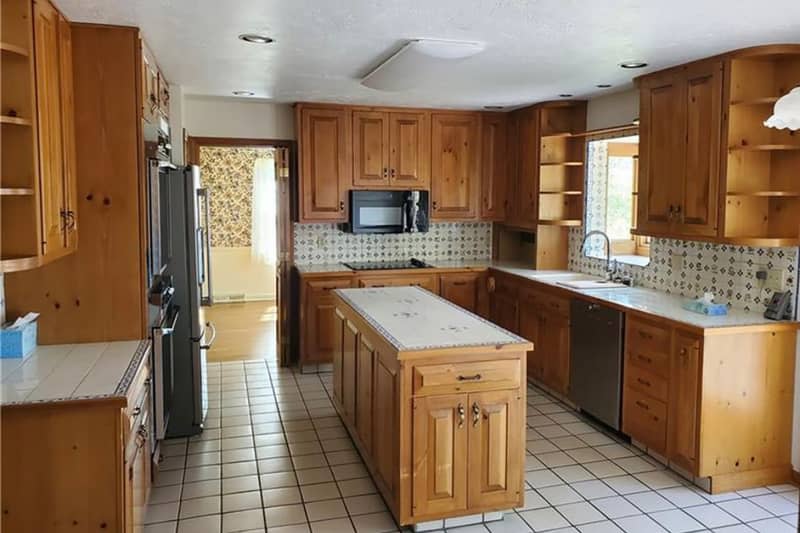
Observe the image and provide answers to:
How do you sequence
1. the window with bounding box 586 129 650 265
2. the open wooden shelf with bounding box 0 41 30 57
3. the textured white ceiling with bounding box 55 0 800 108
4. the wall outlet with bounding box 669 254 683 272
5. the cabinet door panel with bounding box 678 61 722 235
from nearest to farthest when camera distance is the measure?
the open wooden shelf with bounding box 0 41 30 57 < the textured white ceiling with bounding box 55 0 800 108 < the cabinet door panel with bounding box 678 61 722 235 < the wall outlet with bounding box 669 254 683 272 < the window with bounding box 586 129 650 265

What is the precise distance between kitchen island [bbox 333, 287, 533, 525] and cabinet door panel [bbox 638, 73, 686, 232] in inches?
61.1

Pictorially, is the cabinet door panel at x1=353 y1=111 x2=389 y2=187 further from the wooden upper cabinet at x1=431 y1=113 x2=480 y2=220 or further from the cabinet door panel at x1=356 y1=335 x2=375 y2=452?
the cabinet door panel at x1=356 y1=335 x2=375 y2=452

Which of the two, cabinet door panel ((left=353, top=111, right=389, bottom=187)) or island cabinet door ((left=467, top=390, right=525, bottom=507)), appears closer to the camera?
island cabinet door ((left=467, top=390, right=525, bottom=507))

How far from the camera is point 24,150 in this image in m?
2.43

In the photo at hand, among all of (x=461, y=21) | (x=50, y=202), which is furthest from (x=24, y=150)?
(x=461, y=21)

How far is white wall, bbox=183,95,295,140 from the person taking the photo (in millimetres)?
5531

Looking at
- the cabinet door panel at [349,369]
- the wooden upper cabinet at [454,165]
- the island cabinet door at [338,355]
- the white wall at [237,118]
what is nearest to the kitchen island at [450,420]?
the cabinet door panel at [349,369]

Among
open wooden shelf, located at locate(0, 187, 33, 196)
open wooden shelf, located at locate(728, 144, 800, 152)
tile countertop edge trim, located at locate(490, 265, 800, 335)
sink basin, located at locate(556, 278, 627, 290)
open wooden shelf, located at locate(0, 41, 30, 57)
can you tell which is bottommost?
tile countertop edge trim, located at locate(490, 265, 800, 335)

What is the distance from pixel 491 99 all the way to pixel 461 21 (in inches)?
98.4

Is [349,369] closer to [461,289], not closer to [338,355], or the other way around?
[338,355]

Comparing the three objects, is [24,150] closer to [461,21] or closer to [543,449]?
[461,21]

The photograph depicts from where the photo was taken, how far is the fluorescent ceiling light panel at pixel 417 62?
325 centimetres

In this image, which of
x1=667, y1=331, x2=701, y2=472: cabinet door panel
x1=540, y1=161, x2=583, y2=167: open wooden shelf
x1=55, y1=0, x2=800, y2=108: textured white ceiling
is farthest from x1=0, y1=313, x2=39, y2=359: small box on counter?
x1=540, y1=161, x2=583, y2=167: open wooden shelf

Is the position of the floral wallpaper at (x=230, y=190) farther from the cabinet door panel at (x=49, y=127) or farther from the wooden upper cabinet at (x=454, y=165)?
the cabinet door panel at (x=49, y=127)
